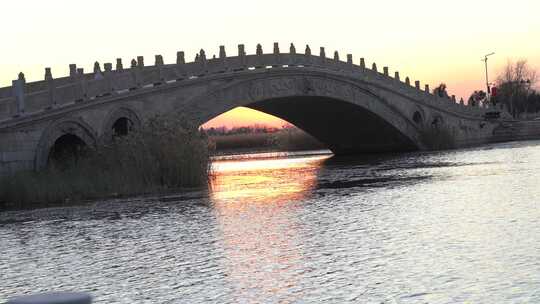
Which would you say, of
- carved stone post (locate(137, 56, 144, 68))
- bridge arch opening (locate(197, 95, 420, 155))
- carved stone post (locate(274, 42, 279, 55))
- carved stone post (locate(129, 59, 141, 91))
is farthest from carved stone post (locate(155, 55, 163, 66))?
bridge arch opening (locate(197, 95, 420, 155))

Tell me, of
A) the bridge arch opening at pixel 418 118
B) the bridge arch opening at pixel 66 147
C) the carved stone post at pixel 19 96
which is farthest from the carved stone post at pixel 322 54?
the carved stone post at pixel 19 96

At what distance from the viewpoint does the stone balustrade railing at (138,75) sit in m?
27.2

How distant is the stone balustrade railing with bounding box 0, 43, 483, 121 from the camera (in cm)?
2723

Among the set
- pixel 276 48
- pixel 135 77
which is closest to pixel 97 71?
pixel 135 77

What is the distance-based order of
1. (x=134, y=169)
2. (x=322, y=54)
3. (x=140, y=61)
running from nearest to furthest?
(x=134, y=169) < (x=140, y=61) < (x=322, y=54)

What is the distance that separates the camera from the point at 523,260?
884 cm

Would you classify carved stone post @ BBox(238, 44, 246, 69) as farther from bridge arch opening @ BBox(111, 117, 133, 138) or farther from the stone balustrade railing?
bridge arch opening @ BBox(111, 117, 133, 138)

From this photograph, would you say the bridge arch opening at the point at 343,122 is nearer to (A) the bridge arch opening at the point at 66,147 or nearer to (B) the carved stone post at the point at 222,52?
(B) the carved stone post at the point at 222,52

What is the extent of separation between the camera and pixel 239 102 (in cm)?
4191

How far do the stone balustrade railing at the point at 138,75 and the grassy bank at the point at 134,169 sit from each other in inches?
106

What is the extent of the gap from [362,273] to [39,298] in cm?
565

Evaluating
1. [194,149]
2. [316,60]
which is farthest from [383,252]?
[316,60]

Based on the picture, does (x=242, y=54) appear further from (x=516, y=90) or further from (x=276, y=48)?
(x=516, y=90)

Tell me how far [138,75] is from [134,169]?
9.79 m
